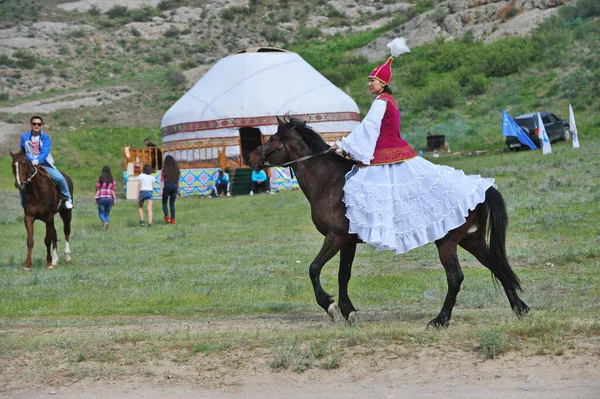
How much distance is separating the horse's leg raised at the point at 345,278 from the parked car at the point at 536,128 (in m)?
25.1

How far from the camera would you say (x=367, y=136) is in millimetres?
8383

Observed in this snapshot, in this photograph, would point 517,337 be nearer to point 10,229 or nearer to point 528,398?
point 528,398

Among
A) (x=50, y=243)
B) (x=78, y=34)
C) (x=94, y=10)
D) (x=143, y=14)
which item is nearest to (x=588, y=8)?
(x=78, y=34)

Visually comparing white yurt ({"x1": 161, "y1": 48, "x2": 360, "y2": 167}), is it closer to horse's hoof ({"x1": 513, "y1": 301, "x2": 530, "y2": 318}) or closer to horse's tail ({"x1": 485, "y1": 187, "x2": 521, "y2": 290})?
horse's tail ({"x1": 485, "y1": 187, "x2": 521, "y2": 290})

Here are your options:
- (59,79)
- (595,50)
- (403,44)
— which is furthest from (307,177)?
(59,79)

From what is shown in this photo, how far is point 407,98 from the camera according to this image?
47906 mm

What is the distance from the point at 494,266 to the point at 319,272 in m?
1.54

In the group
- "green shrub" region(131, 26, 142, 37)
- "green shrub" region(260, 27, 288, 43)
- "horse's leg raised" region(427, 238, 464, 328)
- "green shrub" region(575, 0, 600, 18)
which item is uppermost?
"green shrub" region(131, 26, 142, 37)

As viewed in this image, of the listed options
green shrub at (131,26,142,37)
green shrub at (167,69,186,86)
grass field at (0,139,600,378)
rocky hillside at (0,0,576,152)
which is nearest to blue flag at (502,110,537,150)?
grass field at (0,139,600,378)

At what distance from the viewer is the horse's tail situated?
27.0ft

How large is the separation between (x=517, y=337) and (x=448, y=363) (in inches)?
26.9

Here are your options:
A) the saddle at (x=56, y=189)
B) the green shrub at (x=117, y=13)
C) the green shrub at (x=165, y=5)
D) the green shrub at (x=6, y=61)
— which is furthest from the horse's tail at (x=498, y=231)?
the green shrub at (x=165, y=5)

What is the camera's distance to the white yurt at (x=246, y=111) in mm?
34656

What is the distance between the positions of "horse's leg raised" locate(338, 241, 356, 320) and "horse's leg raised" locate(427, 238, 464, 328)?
0.91 meters
